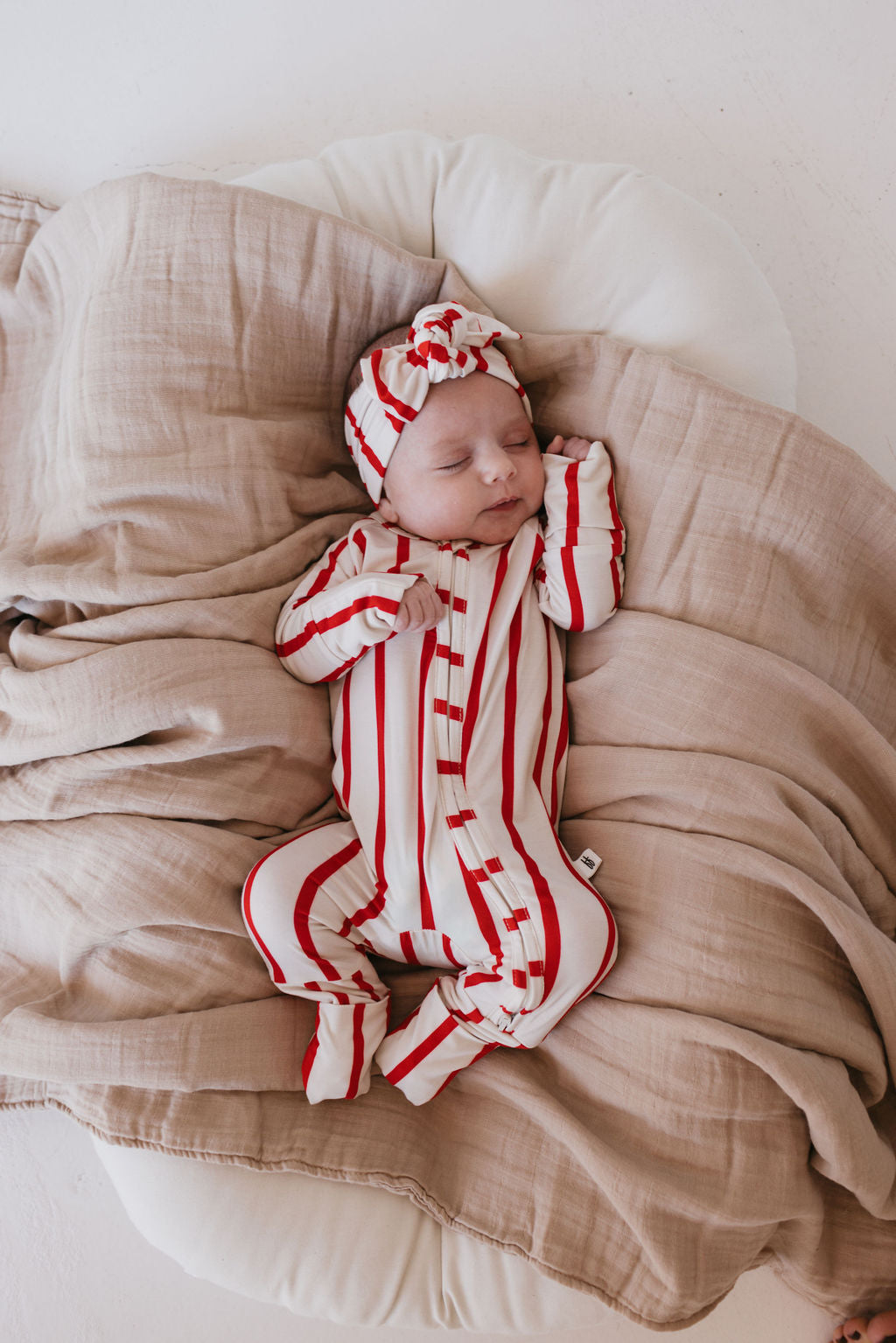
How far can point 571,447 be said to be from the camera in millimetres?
1259

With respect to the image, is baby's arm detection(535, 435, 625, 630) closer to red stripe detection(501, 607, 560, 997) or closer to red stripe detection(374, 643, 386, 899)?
red stripe detection(501, 607, 560, 997)

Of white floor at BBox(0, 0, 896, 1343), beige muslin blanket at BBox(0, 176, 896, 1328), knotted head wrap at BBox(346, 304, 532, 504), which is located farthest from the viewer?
white floor at BBox(0, 0, 896, 1343)

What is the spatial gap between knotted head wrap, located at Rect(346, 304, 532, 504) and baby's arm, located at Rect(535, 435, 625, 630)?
11cm

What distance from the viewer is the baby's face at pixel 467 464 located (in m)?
1.17

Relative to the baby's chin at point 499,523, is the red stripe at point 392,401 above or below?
above

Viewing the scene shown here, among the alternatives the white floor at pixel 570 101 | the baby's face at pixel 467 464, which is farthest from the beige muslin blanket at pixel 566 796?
the white floor at pixel 570 101

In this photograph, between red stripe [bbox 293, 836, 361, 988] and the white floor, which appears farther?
the white floor

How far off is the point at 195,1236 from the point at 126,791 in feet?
1.63

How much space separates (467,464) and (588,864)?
517 millimetres

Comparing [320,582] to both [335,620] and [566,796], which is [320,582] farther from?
[566,796]

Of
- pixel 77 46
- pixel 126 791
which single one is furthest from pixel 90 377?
pixel 77 46

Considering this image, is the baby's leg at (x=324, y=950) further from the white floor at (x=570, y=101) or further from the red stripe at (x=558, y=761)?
the white floor at (x=570, y=101)

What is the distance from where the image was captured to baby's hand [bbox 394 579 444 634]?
44.4 inches

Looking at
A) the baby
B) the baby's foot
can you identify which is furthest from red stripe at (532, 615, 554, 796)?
the baby's foot
